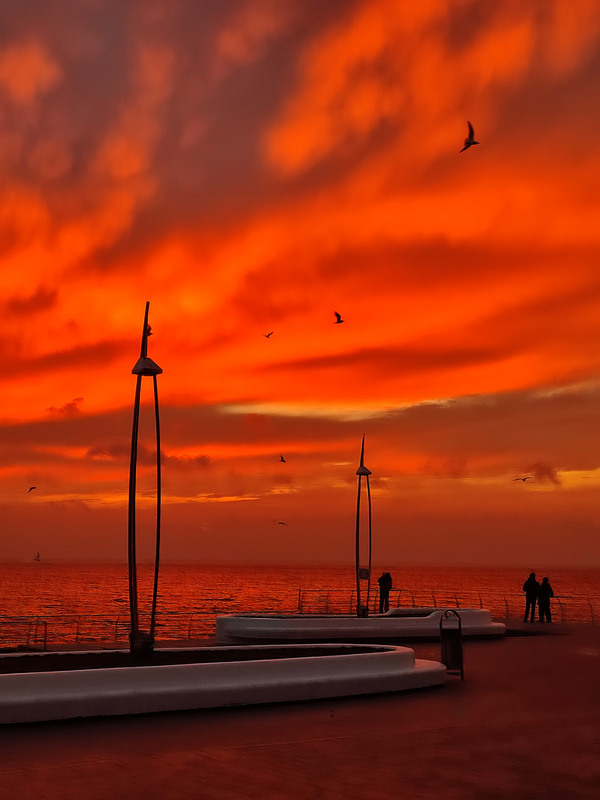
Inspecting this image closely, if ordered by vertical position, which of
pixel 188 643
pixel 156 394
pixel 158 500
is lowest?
pixel 188 643

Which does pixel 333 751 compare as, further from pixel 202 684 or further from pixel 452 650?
pixel 452 650

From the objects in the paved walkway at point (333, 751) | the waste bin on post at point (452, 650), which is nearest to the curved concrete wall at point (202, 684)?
the paved walkway at point (333, 751)

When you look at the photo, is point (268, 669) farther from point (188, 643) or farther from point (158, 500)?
point (188, 643)

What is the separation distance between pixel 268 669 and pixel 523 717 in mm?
3941

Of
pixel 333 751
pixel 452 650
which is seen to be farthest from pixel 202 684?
pixel 452 650

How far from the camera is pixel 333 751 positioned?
1094 centimetres

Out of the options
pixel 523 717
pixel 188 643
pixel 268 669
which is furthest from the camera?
pixel 188 643

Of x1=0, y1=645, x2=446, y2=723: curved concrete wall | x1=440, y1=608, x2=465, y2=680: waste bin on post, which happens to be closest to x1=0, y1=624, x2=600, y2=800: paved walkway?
x1=0, y1=645, x2=446, y2=723: curved concrete wall

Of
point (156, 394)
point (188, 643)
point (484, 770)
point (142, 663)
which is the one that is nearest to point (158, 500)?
point (156, 394)

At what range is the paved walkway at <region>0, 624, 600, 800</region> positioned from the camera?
29.9 feet

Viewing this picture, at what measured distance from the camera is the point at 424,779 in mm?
9570

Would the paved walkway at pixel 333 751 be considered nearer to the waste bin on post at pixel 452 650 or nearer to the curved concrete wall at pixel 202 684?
the curved concrete wall at pixel 202 684

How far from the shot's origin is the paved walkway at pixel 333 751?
9.12 meters

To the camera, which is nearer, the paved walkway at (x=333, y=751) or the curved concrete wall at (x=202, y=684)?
the paved walkway at (x=333, y=751)
